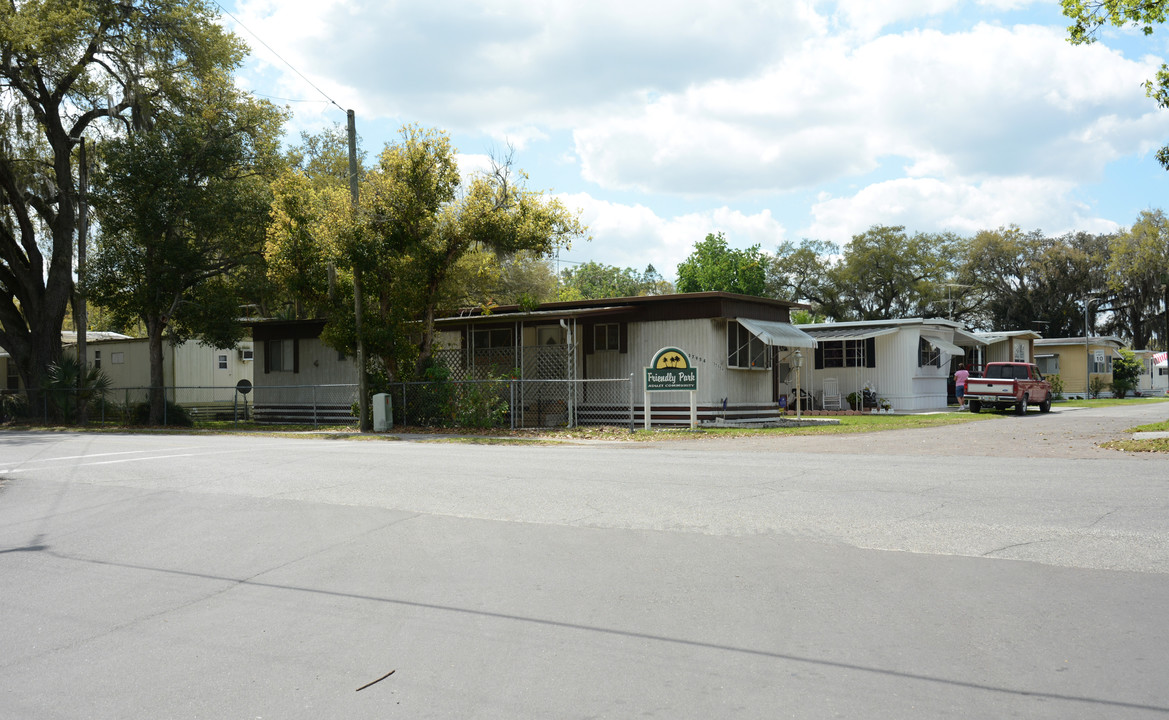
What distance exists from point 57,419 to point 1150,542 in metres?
31.3

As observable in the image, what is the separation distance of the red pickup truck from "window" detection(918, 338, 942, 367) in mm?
2198

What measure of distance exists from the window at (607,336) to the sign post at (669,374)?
3.62 metres

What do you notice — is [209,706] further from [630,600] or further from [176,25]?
[176,25]

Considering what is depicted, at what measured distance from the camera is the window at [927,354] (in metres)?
31.3

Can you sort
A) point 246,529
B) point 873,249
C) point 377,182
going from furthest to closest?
point 873,249 → point 377,182 → point 246,529

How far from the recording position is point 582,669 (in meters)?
4.39

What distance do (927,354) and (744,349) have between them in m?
11.2

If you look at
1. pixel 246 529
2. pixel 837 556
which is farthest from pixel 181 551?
pixel 837 556

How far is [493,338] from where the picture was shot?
85.9 feet

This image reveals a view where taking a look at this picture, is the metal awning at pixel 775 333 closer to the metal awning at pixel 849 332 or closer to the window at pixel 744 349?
the window at pixel 744 349

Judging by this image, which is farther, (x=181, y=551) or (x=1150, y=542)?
(x=181, y=551)

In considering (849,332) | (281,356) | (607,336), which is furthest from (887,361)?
(281,356)

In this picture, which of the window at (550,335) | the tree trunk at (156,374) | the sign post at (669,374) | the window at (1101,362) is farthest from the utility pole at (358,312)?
the window at (1101,362)

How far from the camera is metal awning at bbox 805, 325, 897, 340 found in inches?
1192
